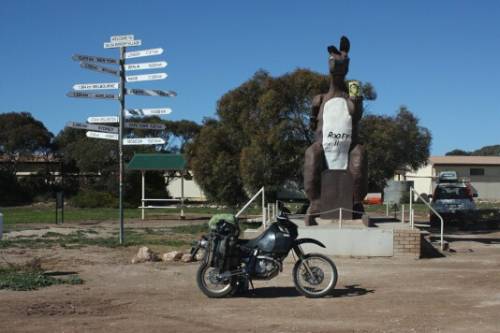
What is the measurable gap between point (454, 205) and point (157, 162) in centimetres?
1426

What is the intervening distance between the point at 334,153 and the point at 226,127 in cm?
889

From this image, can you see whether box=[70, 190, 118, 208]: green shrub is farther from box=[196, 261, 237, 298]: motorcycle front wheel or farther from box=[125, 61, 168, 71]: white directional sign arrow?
box=[196, 261, 237, 298]: motorcycle front wheel

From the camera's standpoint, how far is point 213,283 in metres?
8.91

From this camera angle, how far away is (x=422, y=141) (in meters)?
30.2

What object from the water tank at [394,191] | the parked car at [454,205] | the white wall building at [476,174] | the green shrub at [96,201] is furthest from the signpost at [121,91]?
the white wall building at [476,174]

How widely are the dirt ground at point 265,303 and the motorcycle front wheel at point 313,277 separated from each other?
0.50 ft

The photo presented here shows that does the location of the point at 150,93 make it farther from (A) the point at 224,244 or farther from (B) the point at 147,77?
(A) the point at 224,244

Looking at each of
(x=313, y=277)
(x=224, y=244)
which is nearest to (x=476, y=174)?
(x=313, y=277)

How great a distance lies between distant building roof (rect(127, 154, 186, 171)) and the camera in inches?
1229

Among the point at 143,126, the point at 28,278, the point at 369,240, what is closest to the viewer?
the point at 28,278

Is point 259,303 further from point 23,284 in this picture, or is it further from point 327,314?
point 23,284

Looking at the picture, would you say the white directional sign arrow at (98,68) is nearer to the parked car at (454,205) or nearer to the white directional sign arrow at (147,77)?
the white directional sign arrow at (147,77)

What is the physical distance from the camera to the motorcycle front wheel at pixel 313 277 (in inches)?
351

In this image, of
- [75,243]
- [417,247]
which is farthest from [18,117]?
[417,247]
